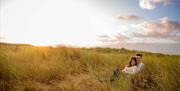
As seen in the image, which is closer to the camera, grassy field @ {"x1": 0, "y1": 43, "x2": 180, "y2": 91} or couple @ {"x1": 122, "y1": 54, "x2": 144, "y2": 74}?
grassy field @ {"x1": 0, "y1": 43, "x2": 180, "y2": 91}

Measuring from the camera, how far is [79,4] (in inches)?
130

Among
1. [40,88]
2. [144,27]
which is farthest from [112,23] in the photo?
[40,88]

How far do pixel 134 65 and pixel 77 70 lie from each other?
598 millimetres

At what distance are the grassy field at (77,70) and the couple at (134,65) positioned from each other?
5 centimetres

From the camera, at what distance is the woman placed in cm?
320

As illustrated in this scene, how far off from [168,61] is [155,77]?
28 centimetres

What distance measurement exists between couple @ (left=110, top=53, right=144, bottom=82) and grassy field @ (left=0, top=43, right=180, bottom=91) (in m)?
0.05

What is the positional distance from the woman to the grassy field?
0.18 feet

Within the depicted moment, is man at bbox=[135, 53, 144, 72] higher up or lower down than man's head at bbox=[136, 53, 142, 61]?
lower down

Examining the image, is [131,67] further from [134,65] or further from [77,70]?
[77,70]

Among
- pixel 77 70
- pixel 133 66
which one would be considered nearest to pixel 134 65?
pixel 133 66

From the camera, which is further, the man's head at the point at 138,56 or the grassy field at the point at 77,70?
the man's head at the point at 138,56

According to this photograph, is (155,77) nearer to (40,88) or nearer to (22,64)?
(40,88)

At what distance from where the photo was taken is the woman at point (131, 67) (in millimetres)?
3201
